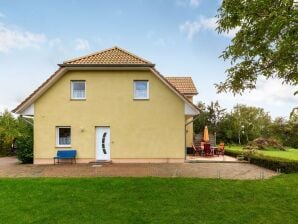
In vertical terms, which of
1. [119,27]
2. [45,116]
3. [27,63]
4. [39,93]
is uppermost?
[119,27]

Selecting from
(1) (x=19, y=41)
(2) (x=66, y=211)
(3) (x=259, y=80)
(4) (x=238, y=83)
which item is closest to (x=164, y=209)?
(2) (x=66, y=211)

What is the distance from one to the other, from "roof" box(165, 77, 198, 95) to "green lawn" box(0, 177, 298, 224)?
13.8 m

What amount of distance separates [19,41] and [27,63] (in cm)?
225

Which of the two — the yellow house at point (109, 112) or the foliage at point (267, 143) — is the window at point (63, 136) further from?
the foliage at point (267, 143)

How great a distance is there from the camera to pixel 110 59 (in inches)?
761

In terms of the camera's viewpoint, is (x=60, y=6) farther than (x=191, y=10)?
No

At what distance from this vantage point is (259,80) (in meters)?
10.0

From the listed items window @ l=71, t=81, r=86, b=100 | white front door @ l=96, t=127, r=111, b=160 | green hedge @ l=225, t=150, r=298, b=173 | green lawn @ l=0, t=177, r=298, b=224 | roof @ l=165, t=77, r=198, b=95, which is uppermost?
roof @ l=165, t=77, r=198, b=95

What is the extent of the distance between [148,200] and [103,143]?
9.74 meters

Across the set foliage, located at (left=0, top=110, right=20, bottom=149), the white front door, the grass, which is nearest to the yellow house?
the white front door

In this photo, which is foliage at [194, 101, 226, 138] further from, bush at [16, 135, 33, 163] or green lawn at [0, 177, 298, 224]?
green lawn at [0, 177, 298, 224]

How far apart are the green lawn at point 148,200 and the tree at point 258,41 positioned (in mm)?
3797

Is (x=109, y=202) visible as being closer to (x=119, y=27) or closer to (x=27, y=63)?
(x=119, y=27)

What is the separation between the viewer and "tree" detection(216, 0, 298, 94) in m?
7.00
